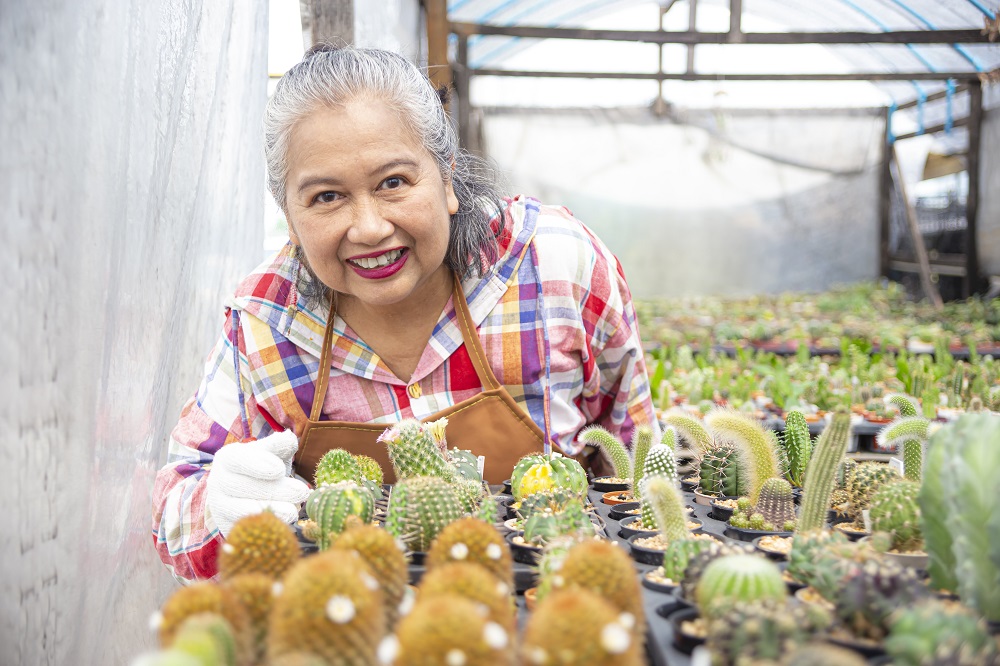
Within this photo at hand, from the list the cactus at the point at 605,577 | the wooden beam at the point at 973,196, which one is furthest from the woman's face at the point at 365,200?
the wooden beam at the point at 973,196

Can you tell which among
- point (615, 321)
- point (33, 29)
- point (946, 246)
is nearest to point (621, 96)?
point (946, 246)

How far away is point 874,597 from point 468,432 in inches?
49.6

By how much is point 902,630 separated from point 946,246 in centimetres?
1107

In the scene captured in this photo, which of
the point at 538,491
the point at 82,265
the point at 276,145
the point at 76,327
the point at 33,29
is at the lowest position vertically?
the point at 538,491

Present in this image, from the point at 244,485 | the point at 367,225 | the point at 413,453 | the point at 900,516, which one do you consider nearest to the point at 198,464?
the point at 244,485

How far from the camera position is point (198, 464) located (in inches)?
79.2

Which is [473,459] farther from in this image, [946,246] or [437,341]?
[946,246]

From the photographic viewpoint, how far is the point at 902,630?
912 millimetres

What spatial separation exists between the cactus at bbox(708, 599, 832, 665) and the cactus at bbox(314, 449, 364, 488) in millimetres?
1015

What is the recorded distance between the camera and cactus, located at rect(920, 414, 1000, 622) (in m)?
1.08

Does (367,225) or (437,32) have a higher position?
(437,32)

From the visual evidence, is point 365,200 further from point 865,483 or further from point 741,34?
point 741,34

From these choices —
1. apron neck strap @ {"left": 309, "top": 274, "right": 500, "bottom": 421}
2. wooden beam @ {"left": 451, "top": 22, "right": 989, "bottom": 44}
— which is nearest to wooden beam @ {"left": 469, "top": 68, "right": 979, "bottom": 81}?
wooden beam @ {"left": 451, "top": 22, "right": 989, "bottom": 44}

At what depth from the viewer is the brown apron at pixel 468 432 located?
2.16 meters
